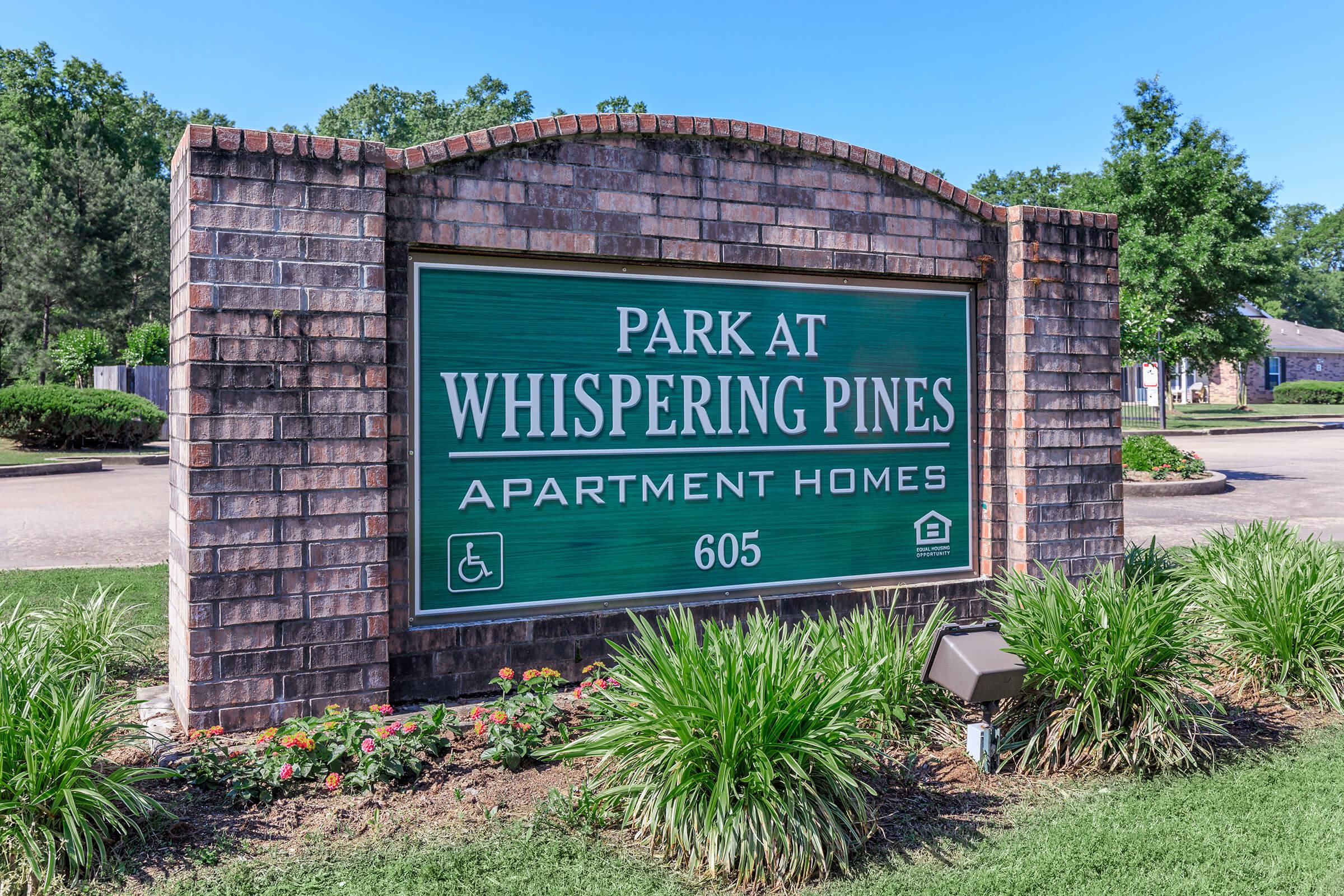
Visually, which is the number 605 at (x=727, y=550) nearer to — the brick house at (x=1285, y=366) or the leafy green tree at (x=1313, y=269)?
the brick house at (x=1285, y=366)

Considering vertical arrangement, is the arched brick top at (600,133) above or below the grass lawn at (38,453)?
above

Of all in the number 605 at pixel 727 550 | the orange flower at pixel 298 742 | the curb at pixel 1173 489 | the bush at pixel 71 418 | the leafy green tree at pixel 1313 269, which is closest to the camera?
the orange flower at pixel 298 742

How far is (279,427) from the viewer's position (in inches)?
182

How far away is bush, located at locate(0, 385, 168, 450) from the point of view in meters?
23.9

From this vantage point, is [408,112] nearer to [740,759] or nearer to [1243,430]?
[1243,430]

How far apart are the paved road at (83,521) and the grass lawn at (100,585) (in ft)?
1.70

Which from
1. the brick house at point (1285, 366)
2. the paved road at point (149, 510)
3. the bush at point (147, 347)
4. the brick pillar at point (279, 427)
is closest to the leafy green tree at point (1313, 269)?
the brick house at point (1285, 366)

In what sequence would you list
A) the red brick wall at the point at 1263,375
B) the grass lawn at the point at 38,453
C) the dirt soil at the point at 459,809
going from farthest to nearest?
the red brick wall at the point at 1263,375 < the grass lawn at the point at 38,453 < the dirt soil at the point at 459,809

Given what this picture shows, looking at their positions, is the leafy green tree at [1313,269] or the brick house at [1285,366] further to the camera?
the leafy green tree at [1313,269]

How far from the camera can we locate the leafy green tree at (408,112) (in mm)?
67500

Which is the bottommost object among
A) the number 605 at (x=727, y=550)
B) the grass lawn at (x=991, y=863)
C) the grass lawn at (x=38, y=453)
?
the grass lawn at (x=991, y=863)

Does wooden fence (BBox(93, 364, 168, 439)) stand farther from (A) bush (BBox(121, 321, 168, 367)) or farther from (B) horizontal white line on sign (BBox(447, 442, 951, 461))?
(B) horizontal white line on sign (BBox(447, 442, 951, 461))

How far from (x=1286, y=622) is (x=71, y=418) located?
26.0 meters

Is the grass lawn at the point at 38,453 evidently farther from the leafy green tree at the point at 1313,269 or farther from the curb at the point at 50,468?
the leafy green tree at the point at 1313,269
